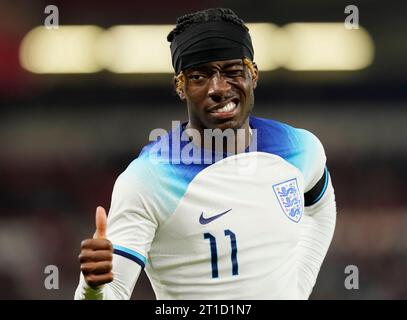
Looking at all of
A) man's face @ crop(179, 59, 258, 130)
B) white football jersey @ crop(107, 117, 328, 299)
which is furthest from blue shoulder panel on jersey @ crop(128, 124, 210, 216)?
man's face @ crop(179, 59, 258, 130)

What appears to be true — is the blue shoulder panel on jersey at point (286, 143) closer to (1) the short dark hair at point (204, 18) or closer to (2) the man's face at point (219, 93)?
(2) the man's face at point (219, 93)

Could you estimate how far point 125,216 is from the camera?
3391 mm

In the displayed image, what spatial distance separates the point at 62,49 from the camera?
860 centimetres

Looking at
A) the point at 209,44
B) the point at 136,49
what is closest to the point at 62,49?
the point at 136,49

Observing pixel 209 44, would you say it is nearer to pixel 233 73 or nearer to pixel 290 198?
pixel 233 73

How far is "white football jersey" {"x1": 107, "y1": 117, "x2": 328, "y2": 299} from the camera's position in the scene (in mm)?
3424

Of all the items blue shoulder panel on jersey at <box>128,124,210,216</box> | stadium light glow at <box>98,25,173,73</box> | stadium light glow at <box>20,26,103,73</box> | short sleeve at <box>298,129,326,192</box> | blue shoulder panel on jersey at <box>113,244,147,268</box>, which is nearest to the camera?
blue shoulder panel on jersey at <box>113,244,147,268</box>

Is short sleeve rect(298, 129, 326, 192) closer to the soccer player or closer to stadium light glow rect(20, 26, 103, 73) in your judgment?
the soccer player

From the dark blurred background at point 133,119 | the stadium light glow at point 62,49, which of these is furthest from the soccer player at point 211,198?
the stadium light glow at point 62,49

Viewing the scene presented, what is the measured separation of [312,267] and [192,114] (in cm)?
90

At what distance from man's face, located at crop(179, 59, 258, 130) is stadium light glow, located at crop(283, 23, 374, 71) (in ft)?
16.5

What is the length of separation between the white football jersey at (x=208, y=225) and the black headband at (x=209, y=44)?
0.33 metres

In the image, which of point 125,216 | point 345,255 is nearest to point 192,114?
point 125,216
